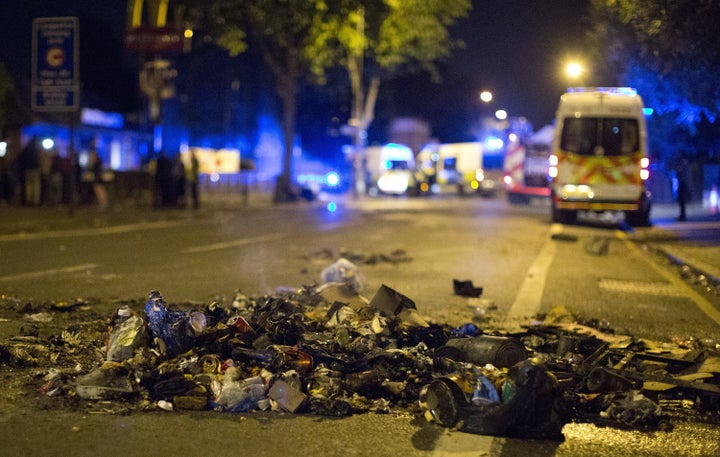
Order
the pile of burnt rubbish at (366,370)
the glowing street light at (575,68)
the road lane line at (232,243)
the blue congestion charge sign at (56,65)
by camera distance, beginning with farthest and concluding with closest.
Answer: the glowing street light at (575,68)
the blue congestion charge sign at (56,65)
the road lane line at (232,243)
the pile of burnt rubbish at (366,370)

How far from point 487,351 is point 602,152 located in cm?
1692

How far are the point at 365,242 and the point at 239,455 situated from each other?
39.4 feet

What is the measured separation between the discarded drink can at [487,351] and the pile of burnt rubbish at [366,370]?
11 millimetres

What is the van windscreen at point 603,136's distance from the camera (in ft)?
71.1

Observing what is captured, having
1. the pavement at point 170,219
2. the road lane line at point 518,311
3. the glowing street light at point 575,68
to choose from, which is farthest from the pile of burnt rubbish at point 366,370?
the glowing street light at point 575,68

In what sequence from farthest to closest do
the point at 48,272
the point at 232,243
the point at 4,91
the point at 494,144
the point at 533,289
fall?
the point at 494,144 → the point at 4,91 → the point at 232,243 → the point at 48,272 → the point at 533,289

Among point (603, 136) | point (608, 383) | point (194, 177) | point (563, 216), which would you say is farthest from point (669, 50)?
point (194, 177)

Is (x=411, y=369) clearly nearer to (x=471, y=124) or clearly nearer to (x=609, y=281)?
(x=609, y=281)

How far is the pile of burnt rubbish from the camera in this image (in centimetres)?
518

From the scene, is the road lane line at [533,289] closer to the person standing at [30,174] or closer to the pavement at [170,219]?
the pavement at [170,219]

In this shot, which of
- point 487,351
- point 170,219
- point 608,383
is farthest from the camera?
point 170,219

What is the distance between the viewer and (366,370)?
5.86m

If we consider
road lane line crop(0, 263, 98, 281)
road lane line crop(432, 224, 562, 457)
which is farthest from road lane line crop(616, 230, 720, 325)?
road lane line crop(0, 263, 98, 281)

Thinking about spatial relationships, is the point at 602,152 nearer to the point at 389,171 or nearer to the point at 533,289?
the point at 533,289
